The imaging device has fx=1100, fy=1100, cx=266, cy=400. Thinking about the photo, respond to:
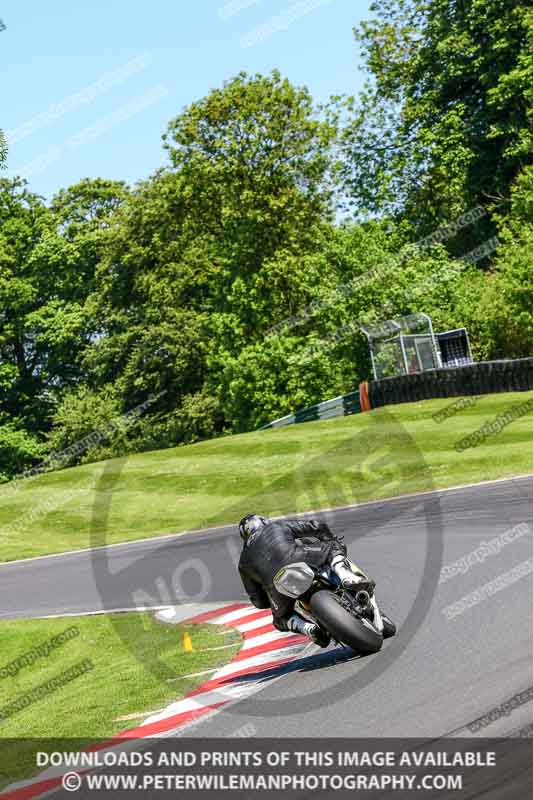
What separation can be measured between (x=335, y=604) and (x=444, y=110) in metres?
50.9

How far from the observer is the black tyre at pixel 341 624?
8516mm

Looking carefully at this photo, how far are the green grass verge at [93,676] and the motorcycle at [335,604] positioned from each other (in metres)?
1.42

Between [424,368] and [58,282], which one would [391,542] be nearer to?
[424,368]

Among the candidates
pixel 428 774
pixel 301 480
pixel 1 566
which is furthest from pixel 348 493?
pixel 428 774

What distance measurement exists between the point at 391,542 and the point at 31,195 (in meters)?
49.2

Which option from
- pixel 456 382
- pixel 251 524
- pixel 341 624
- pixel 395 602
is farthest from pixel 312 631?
pixel 456 382

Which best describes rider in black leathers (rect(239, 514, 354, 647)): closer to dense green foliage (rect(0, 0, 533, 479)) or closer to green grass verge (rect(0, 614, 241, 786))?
green grass verge (rect(0, 614, 241, 786))

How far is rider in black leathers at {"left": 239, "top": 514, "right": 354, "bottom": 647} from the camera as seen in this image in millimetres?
8969

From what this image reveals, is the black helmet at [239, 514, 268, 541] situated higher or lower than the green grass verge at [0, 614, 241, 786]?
higher

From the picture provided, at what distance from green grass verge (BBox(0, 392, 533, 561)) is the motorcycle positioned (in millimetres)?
14380

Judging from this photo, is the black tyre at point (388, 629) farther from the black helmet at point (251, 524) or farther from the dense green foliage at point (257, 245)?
the dense green foliage at point (257, 245)

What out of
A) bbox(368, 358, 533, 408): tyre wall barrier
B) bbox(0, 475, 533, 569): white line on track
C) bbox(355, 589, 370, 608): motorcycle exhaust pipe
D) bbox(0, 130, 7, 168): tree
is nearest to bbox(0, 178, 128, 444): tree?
bbox(368, 358, 533, 408): tyre wall barrier

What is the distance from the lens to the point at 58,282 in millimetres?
60281

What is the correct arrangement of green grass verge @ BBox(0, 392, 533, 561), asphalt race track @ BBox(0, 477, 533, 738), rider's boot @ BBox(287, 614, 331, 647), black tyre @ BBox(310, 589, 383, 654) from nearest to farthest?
asphalt race track @ BBox(0, 477, 533, 738), black tyre @ BBox(310, 589, 383, 654), rider's boot @ BBox(287, 614, 331, 647), green grass verge @ BBox(0, 392, 533, 561)
